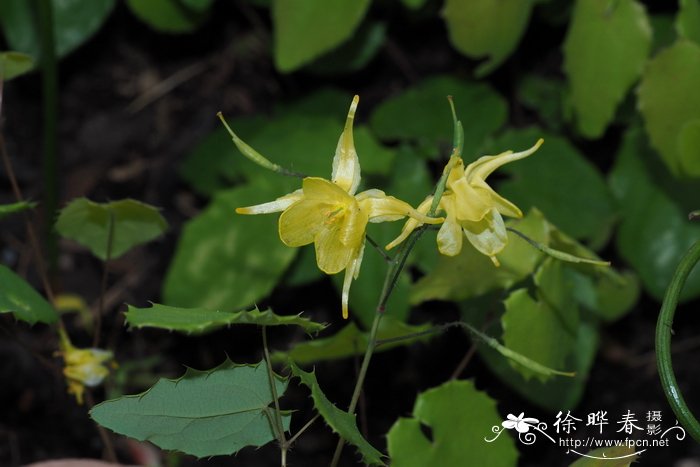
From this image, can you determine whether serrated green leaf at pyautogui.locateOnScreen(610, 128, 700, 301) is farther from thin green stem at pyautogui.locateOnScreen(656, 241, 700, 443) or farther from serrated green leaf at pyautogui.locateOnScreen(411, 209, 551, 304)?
thin green stem at pyautogui.locateOnScreen(656, 241, 700, 443)

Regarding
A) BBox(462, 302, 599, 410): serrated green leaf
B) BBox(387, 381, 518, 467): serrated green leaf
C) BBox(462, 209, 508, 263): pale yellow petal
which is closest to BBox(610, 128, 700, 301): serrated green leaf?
BBox(462, 302, 599, 410): serrated green leaf

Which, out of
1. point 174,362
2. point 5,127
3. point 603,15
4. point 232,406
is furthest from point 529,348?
point 5,127

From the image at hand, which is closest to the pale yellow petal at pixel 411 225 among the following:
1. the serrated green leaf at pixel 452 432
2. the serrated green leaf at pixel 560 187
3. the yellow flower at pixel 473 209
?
the yellow flower at pixel 473 209

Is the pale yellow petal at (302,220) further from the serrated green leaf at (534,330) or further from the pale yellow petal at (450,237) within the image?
the serrated green leaf at (534,330)

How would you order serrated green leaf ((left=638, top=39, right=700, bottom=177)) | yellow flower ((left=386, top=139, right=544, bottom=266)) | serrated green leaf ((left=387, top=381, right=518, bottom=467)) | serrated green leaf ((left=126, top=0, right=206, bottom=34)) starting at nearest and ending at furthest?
1. yellow flower ((left=386, top=139, right=544, bottom=266))
2. serrated green leaf ((left=387, top=381, right=518, bottom=467))
3. serrated green leaf ((left=638, top=39, right=700, bottom=177))
4. serrated green leaf ((left=126, top=0, right=206, bottom=34))

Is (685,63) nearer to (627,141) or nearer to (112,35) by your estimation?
(627,141)
